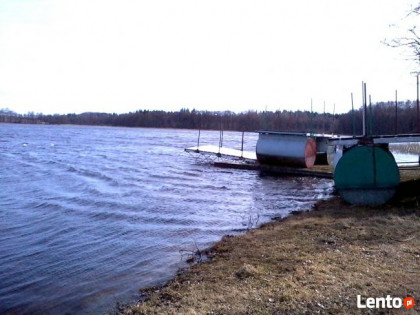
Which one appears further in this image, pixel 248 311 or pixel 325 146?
pixel 325 146

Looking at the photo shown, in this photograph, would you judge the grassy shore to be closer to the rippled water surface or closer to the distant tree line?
the rippled water surface

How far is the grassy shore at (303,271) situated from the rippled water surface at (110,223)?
0.97 meters

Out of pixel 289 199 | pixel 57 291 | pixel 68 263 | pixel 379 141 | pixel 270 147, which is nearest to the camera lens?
pixel 57 291

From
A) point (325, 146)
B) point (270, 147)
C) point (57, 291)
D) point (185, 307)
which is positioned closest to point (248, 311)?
point (185, 307)

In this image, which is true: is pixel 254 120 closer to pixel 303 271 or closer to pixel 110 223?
pixel 110 223

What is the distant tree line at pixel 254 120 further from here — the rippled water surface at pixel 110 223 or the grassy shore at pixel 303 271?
the grassy shore at pixel 303 271

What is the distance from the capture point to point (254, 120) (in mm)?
120000

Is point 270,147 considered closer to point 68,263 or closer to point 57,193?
point 57,193

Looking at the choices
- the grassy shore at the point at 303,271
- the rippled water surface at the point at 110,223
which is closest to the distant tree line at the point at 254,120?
the rippled water surface at the point at 110,223

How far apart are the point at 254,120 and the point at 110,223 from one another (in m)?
108

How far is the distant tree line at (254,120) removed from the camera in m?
42.0

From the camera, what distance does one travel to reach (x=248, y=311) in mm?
5848

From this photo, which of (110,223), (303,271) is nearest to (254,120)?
(110,223)

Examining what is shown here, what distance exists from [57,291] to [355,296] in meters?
5.04
